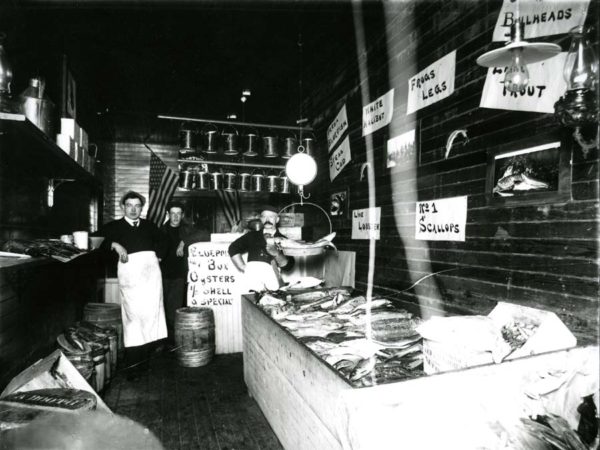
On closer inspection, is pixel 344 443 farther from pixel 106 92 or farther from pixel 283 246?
pixel 106 92

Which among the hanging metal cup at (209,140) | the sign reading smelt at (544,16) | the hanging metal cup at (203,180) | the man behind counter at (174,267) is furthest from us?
the man behind counter at (174,267)

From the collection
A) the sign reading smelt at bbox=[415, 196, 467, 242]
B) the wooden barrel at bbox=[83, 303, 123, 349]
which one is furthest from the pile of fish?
the wooden barrel at bbox=[83, 303, 123, 349]

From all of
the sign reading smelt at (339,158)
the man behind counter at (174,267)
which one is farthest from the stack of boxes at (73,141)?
the sign reading smelt at (339,158)

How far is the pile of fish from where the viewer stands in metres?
2.22

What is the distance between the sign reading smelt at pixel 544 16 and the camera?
211 centimetres

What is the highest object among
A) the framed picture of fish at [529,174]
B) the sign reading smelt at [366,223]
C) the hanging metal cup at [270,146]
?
the hanging metal cup at [270,146]

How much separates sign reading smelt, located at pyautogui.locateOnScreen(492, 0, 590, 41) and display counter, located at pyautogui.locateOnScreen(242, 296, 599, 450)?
1747 mm

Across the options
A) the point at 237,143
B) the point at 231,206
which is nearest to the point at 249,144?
the point at 237,143

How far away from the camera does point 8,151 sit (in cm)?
355

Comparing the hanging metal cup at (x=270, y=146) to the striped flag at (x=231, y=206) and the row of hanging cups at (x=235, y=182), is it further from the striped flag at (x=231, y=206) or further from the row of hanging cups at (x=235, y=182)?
the striped flag at (x=231, y=206)

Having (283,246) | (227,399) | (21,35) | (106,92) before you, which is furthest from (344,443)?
(106,92)

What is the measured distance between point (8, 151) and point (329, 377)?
3.52 metres

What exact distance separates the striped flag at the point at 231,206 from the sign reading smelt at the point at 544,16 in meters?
8.03

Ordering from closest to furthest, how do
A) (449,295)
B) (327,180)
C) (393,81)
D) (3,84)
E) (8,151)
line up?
(3,84) → (449,295) → (8,151) → (393,81) → (327,180)
